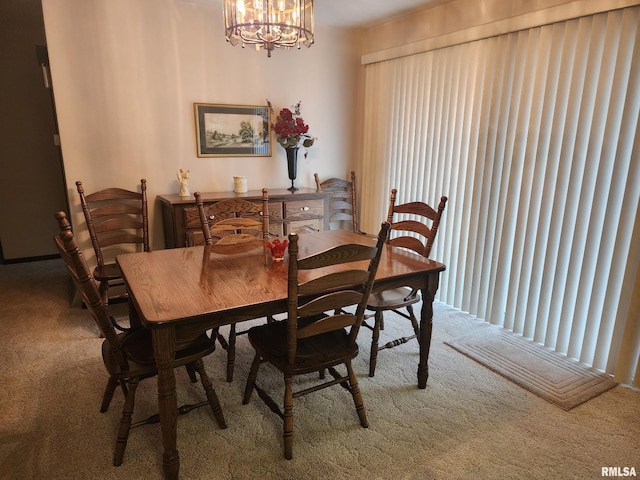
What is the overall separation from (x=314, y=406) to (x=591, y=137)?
7.17ft

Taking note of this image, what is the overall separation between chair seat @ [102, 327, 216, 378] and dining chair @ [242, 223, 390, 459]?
258 mm

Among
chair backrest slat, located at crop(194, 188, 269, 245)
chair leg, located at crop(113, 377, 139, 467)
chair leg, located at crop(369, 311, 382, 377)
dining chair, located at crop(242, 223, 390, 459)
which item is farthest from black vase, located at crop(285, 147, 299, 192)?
chair leg, located at crop(113, 377, 139, 467)

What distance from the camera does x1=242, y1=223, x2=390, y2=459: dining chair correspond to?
164 centimetres

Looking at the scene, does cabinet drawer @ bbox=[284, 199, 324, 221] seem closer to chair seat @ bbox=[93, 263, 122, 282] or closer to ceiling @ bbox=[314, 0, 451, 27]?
chair seat @ bbox=[93, 263, 122, 282]

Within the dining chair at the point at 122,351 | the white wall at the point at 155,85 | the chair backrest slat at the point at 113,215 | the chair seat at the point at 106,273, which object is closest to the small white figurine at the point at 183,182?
the white wall at the point at 155,85

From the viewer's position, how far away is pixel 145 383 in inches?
93.4

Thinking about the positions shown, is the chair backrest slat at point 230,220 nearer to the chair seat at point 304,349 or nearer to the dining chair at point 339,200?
the chair seat at point 304,349

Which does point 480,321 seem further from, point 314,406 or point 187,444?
point 187,444

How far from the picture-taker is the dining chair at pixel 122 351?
4.96ft

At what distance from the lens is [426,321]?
225cm

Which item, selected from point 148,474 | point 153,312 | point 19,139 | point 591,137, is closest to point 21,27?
point 19,139

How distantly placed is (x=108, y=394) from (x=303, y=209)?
2.14 metres

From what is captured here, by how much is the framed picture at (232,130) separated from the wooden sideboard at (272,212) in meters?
0.39

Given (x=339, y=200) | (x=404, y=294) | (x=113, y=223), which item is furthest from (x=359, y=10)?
(x=113, y=223)
